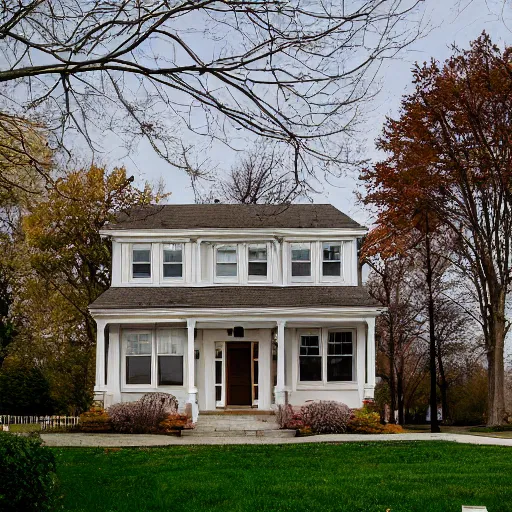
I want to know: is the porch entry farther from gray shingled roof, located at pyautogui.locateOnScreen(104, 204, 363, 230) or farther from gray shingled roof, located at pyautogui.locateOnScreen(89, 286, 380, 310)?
gray shingled roof, located at pyautogui.locateOnScreen(104, 204, 363, 230)

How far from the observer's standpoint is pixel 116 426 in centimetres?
2395

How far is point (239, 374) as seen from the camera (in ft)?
88.8

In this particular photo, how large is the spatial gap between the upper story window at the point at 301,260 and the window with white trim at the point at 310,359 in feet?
6.87

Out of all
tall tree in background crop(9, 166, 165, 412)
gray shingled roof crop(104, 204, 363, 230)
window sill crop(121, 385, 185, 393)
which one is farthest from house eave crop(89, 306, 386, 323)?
tall tree in background crop(9, 166, 165, 412)

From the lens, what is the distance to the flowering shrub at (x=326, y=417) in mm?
23672

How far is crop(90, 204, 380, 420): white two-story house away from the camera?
25.8 meters

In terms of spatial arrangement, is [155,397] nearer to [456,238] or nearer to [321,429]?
→ [321,429]

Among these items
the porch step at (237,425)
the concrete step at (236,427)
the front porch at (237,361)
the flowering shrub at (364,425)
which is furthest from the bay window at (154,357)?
the flowering shrub at (364,425)

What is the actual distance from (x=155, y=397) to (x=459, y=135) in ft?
46.7

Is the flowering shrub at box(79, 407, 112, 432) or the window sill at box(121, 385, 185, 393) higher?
the window sill at box(121, 385, 185, 393)

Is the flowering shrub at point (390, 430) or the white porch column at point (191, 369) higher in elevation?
the white porch column at point (191, 369)

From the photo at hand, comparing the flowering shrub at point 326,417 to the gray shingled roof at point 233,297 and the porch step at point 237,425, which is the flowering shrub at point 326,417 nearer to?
the porch step at point 237,425

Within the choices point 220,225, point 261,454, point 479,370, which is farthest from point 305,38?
point 479,370

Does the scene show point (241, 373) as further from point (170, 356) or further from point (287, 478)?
point (287, 478)
